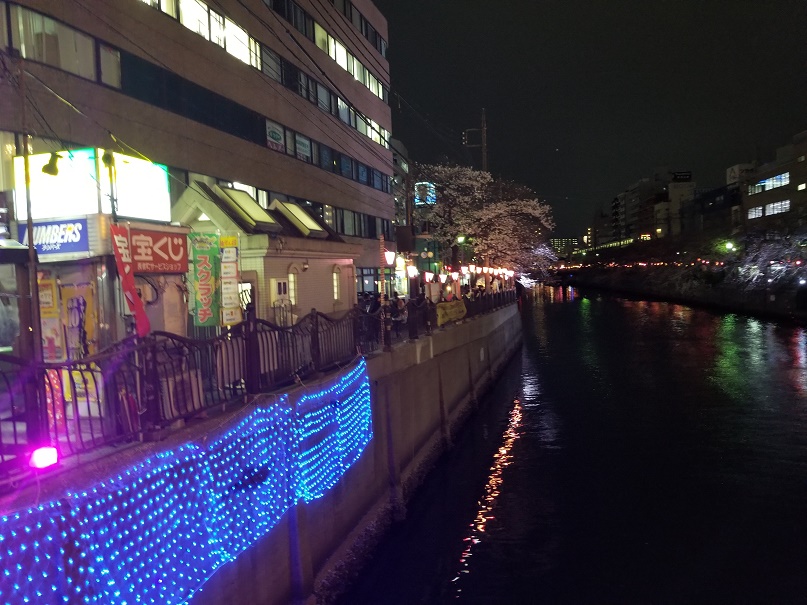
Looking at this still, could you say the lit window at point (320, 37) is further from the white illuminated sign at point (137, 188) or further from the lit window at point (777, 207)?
the lit window at point (777, 207)

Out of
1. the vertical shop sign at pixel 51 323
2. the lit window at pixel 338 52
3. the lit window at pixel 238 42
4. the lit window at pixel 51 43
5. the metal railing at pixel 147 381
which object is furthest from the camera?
the lit window at pixel 338 52

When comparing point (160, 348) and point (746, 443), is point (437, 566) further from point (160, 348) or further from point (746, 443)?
point (746, 443)

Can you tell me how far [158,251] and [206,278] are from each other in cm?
185

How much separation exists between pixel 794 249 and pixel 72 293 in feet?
167

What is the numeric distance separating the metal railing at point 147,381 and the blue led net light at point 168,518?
2.49ft

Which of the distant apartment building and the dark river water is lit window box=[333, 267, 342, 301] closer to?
the dark river water

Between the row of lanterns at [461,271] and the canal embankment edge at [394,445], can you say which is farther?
the row of lanterns at [461,271]

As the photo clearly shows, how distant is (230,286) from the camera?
11.4 metres

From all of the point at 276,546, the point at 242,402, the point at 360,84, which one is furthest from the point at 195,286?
the point at 360,84

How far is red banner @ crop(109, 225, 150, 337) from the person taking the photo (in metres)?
7.47

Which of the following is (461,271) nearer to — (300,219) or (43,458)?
(300,219)

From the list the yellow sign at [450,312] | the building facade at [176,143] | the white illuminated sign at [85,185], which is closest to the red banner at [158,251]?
the building facade at [176,143]

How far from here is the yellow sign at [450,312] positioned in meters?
17.9

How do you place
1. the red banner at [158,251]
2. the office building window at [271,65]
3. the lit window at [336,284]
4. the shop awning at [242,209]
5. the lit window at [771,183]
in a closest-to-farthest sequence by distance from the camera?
1. the red banner at [158,251]
2. the shop awning at [242,209]
3. the lit window at [336,284]
4. the office building window at [271,65]
5. the lit window at [771,183]
